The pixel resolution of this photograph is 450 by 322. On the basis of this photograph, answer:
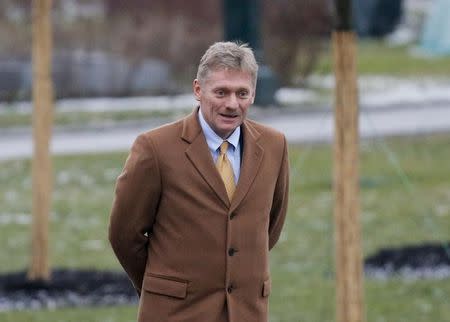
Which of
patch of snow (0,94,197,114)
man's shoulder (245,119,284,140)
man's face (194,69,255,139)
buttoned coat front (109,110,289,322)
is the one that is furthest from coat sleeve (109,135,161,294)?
patch of snow (0,94,197,114)

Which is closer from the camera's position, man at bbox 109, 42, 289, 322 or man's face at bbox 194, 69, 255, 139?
man's face at bbox 194, 69, 255, 139

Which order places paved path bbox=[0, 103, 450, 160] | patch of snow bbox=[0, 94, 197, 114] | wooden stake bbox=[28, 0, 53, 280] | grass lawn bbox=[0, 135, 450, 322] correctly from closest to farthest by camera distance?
grass lawn bbox=[0, 135, 450, 322] → wooden stake bbox=[28, 0, 53, 280] → paved path bbox=[0, 103, 450, 160] → patch of snow bbox=[0, 94, 197, 114]

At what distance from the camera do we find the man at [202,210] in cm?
495

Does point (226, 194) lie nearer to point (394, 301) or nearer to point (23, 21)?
point (394, 301)

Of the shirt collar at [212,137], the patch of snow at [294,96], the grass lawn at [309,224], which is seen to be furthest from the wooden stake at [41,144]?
the patch of snow at [294,96]

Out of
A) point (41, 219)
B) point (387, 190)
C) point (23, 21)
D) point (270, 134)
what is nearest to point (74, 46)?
point (23, 21)

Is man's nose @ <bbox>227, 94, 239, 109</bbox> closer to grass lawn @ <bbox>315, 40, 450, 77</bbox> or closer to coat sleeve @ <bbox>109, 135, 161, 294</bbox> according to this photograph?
coat sleeve @ <bbox>109, 135, 161, 294</bbox>

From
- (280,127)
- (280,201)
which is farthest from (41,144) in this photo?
(280,127)

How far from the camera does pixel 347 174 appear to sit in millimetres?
7219

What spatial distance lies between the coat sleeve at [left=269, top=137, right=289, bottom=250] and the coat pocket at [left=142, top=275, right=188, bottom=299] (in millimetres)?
556

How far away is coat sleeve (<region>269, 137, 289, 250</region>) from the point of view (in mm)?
5246

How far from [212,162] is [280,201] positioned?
0.49 meters

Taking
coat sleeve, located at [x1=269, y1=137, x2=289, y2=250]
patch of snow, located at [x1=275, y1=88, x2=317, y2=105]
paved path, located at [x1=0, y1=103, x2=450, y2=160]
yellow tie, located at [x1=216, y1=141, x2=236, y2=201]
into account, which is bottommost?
patch of snow, located at [x1=275, y1=88, x2=317, y2=105]

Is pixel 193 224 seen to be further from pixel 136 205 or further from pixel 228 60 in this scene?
pixel 228 60
